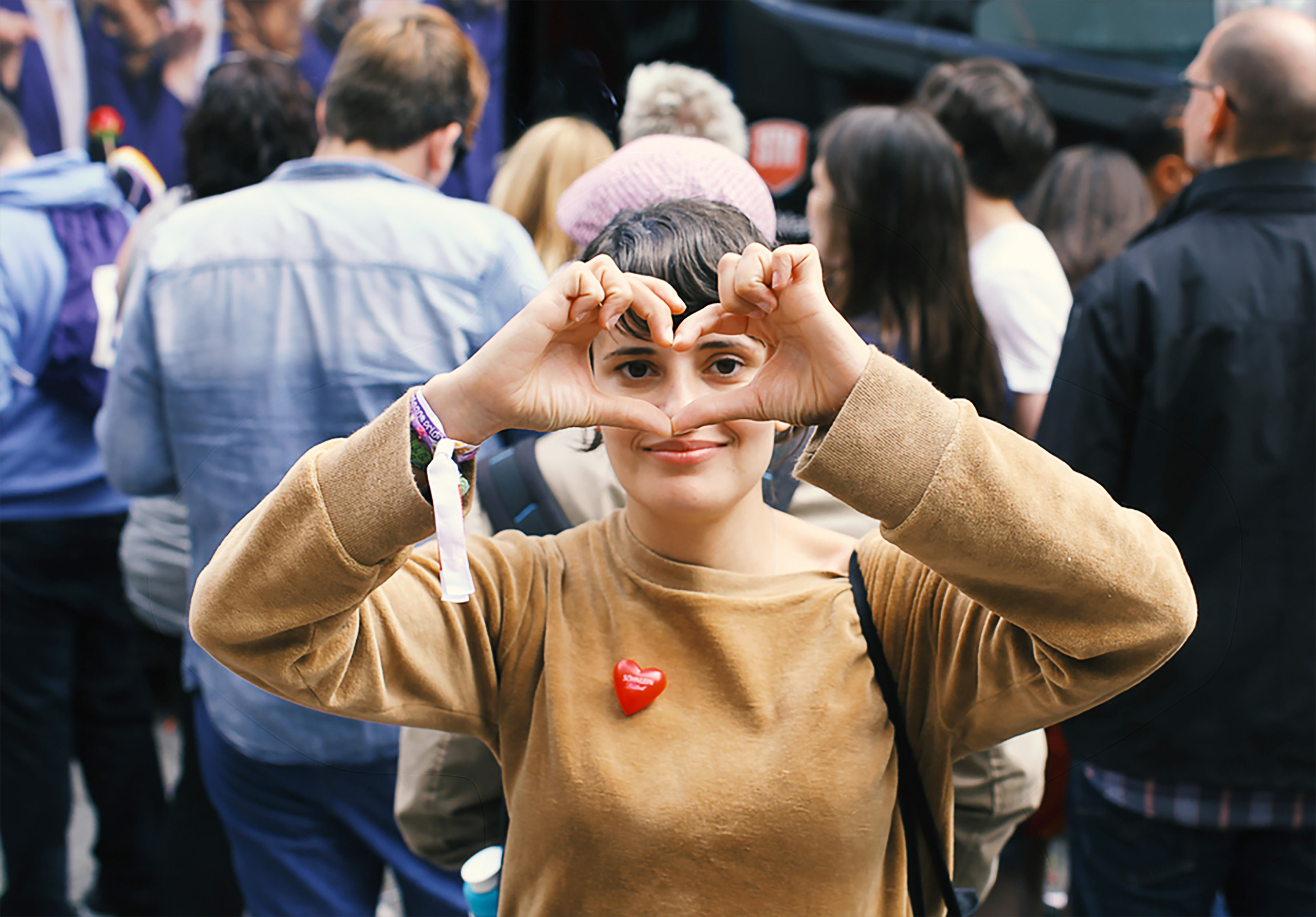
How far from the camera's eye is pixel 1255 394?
5.54 ft

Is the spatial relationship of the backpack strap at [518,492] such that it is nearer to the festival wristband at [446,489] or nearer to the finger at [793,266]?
the festival wristband at [446,489]

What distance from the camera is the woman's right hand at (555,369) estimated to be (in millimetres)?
933

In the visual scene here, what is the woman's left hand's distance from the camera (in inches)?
36.4

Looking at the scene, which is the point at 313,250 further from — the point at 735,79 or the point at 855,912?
the point at 735,79

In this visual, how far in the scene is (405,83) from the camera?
1.88 m

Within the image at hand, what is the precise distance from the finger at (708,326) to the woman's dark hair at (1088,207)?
7.69 feet

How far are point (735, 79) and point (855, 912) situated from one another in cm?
342

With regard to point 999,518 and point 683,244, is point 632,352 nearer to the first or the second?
point 683,244

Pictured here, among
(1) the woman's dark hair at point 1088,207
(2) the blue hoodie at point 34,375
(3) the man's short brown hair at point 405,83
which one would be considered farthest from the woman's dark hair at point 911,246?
(2) the blue hoodie at point 34,375

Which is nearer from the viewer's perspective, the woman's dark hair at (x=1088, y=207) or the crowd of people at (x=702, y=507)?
the crowd of people at (x=702, y=507)

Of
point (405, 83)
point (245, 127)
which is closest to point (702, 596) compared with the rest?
point (405, 83)

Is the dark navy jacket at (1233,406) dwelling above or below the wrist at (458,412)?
below

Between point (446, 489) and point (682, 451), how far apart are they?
0.27m

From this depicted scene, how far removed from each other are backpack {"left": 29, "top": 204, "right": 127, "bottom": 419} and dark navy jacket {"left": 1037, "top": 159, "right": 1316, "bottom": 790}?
2.23 metres
